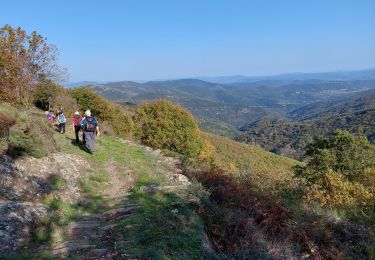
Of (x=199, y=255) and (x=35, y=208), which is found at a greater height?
(x=35, y=208)

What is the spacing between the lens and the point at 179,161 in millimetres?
15773

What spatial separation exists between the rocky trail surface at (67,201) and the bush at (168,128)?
67.1 ft

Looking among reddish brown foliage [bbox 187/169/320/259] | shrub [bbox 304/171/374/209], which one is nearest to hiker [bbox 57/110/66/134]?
reddish brown foliage [bbox 187/169/320/259]

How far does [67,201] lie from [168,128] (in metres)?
25.9

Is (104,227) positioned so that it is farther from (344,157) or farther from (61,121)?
(344,157)

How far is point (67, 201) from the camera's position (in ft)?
30.8

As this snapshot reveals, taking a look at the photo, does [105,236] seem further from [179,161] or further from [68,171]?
[179,161]

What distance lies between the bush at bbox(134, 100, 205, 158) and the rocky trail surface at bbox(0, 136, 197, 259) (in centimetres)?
2046

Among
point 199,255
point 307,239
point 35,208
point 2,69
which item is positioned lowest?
point 307,239

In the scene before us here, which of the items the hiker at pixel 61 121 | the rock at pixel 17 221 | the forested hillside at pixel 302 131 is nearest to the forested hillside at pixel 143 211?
the rock at pixel 17 221

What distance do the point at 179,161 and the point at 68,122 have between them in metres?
11.9

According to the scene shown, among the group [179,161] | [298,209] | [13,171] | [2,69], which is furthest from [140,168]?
[2,69]

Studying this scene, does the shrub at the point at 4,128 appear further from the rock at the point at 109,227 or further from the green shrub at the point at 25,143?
the rock at the point at 109,227

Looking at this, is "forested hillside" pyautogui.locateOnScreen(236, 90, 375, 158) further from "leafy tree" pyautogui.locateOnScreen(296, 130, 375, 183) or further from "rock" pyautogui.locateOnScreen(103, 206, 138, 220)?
"rock" pyautogui.locateOnScreen(103, 206, 138, 220)
